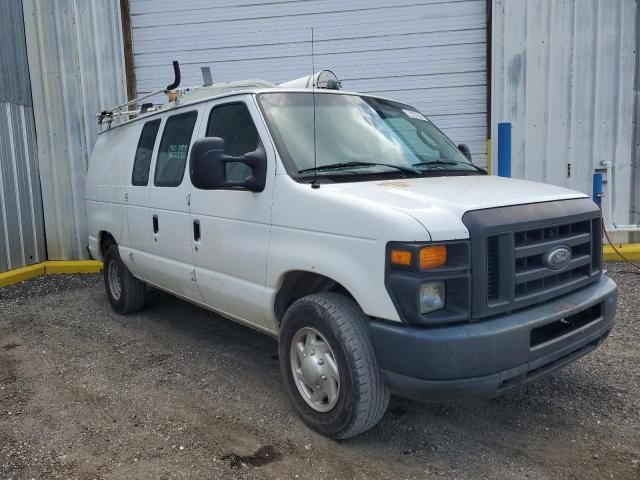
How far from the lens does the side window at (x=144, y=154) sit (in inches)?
199

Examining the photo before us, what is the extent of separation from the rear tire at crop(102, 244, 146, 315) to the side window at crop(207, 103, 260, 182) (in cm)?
228

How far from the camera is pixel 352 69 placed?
8.16 metres

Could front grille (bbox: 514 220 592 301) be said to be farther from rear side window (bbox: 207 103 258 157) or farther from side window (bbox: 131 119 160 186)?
side window (bbox: 131 119 160 186)

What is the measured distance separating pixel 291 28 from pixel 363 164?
17.9ft

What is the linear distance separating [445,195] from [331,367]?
1140mm

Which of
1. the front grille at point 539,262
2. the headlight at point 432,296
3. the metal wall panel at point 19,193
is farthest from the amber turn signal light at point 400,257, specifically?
the metal wall panel at point 19,193

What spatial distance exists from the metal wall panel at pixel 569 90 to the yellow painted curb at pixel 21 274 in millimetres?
6997

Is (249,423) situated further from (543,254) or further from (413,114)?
(413,114)

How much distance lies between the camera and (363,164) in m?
3.55

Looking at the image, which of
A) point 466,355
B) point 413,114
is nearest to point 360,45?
point 413,114

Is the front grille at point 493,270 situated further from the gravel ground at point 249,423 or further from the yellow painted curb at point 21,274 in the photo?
the yellow painted curb at point 21,274

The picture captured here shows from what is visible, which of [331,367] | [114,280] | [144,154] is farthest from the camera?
[114,280]

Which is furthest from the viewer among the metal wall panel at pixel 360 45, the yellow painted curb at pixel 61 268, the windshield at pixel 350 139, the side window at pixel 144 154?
the yellow painted curb at pixel 61 268

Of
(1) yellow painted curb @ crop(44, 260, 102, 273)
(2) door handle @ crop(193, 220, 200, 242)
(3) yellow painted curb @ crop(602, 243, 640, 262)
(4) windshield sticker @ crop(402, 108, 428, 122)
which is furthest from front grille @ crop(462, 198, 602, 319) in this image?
(1) yellow painted curb @ crop(44, 260, 102, 273)
